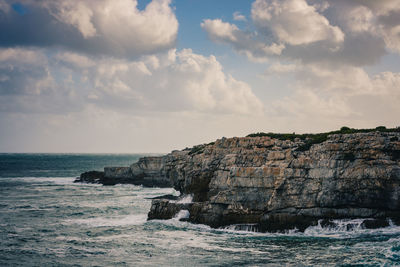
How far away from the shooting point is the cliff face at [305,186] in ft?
132

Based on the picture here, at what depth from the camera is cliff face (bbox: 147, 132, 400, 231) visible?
132 ft

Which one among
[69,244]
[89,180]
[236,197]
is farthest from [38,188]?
[236,197]

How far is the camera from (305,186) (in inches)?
1660

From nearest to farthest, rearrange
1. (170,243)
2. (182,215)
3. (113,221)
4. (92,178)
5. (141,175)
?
1. (170,243)
2. (182,215)
3. (113,221)
4. (141,175)
5. (92,178)

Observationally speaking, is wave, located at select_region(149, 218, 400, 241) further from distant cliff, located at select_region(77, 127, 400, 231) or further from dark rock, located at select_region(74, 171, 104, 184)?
dark rock, located at select_region(74, 171, 104, 184)

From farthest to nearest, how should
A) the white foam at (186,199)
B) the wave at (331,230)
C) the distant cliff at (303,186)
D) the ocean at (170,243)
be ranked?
the white foam at (186,199)
the distant cliff at (303,186)
the wave at (331,230)
the ocean at (170,243)

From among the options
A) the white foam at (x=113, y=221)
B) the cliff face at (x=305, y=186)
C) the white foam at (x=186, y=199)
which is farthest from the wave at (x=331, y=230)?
the white foam at (x=113, y=221)

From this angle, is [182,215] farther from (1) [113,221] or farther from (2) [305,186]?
(2) [305,186]

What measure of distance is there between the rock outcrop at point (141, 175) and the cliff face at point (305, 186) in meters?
48.4

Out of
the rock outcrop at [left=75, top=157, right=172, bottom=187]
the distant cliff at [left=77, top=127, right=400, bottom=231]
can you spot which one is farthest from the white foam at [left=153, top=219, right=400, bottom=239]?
the rock outcrop at [left=75, top=157, right=172, bottom=187]

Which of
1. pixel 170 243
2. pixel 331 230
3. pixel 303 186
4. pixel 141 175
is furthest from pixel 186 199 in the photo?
pixel 141 175

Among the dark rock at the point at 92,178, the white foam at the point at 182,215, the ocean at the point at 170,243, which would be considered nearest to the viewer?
the ocean at the point at 170,243

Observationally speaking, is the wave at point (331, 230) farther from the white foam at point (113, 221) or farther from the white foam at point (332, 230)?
the white foam at point (113, 221)

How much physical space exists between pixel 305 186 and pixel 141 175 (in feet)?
213
